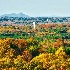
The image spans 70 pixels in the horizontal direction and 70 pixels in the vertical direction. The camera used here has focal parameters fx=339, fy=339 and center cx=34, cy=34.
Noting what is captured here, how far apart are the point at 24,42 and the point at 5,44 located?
13.6 m

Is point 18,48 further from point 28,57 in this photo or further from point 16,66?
point 16,66

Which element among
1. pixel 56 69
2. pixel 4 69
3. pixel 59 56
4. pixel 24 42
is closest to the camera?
pixel 4 69

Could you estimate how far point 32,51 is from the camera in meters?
112

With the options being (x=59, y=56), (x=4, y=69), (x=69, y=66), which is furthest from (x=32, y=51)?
(x=4, y=69)

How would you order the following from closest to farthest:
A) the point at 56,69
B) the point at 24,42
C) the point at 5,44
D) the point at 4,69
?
the point at 4,69
the point at 56,69
the point at 5,44
the point at 24,42

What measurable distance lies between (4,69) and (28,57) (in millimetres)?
29001

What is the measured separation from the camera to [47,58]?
293ft

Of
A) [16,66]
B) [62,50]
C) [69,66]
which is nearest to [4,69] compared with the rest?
[16,66]

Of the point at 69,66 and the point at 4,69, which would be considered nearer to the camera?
the point at 4,69

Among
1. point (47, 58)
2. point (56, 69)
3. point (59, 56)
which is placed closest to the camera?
point (56, 69)

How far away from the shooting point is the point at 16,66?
75875mm

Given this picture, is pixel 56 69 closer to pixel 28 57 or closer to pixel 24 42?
pixel 28 57

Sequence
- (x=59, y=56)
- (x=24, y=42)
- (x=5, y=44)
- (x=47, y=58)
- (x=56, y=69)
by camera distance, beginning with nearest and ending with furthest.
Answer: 1. (x=56, y=69)
2. (x=47, y=58)
3. (x=59, y=56)
4. (x=5, y=44)
5. (x=24, y=42)

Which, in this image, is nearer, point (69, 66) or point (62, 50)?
point (69, 66)
